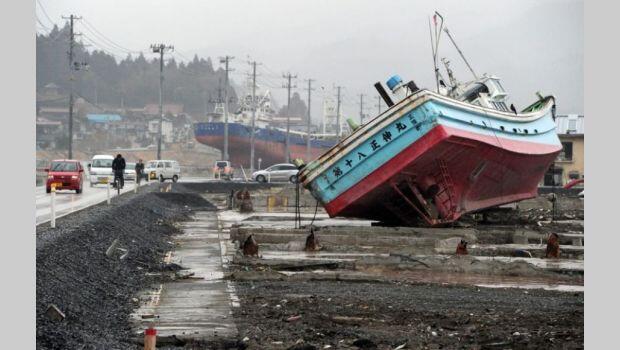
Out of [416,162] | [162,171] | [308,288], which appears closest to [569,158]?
[162,171]

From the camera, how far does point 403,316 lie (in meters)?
15.6

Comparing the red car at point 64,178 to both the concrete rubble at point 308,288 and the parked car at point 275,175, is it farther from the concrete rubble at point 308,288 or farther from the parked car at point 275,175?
the parked car at point 275,175

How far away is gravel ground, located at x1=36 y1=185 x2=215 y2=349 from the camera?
1346 centimetres

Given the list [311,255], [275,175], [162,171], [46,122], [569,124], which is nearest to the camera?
[311,255]

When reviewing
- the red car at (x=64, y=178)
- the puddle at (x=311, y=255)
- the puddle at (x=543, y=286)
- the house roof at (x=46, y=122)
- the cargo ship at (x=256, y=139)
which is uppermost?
the house roof at (x=46, y=122)

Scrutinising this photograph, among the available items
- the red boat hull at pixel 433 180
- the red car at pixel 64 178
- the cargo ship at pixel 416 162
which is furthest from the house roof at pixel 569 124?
the red boat hull at pixel 433 180

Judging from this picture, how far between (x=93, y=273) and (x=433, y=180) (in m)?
15.7

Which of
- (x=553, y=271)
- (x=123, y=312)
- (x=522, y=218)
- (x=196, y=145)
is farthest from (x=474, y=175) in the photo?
(x=196, y=145)

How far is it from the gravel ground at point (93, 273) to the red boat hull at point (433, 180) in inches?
230

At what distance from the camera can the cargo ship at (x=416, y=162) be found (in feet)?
105

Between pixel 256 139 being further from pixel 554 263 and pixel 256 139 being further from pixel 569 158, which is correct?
pixel 554 263

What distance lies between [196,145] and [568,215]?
147m

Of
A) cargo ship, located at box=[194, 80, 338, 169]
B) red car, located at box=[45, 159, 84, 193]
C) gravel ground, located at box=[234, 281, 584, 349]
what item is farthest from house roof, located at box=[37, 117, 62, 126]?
gravel ground, located at box=[234, 281, 584, 349]

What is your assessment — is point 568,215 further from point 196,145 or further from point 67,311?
point 196,145
